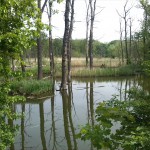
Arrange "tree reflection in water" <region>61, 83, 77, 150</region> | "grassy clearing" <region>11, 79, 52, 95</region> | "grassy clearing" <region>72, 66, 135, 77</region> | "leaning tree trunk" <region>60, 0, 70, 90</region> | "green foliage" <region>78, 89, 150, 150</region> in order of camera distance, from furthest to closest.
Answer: "grassy clearing" <region>72, 66, 135, 77</region>
"leaning tree trunk" <region>60, 0, 70, 90</region>
"grassy clearing" <region>11, 79, 52, 95</region>
"tree reflection in water" <region>61, 83, 77, 150</region>
"green foliage" <region>78, 89, 150, 150</region>

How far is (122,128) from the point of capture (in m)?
4.09

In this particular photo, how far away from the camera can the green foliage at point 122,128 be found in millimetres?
3357

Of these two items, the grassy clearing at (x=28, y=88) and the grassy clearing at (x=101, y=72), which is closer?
the grassy clearing at (x=28, y=88)

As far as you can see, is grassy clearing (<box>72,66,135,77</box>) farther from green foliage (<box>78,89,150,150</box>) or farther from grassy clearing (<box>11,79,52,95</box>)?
green foliage (<box>78,89,150,150</box>)

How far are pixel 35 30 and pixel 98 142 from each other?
219cm

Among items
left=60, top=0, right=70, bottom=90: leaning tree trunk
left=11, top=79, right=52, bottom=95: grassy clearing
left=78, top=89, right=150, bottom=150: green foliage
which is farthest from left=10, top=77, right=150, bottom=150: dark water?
left=60, top=0, right=70, bottom=90: leaning tree trunk

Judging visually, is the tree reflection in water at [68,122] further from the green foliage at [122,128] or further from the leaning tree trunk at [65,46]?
the green foliage at [122,128]

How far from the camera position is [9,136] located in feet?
15.9

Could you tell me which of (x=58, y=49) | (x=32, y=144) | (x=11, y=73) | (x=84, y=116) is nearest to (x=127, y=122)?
(x=11, y=73)

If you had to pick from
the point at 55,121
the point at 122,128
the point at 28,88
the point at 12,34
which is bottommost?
the point at 55,121

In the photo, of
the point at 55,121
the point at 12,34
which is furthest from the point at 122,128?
the point at 55,121

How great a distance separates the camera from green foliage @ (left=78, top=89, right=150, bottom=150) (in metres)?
3.36

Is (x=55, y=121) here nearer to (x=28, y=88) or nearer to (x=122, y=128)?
(x=28, y=88)

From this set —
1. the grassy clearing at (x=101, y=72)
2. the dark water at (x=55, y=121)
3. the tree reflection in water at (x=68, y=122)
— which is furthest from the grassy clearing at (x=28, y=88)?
the grassy clearing at (x=101, y=72)
